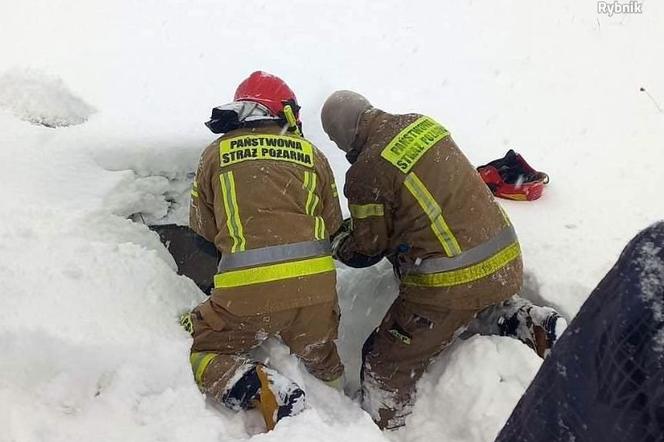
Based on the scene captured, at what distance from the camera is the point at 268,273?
2768 millimetres

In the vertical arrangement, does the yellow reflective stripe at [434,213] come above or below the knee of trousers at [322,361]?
above

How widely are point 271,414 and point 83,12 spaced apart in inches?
169

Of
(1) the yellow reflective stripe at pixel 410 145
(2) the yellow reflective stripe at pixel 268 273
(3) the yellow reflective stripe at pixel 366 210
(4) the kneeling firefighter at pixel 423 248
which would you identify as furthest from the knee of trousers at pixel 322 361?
(1) the yellow reflective stripe at pixel 410 145

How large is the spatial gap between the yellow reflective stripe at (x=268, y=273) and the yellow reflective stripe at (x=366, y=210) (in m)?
0.45

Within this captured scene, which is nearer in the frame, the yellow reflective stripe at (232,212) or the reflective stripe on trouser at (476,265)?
the yellow reflective stripe at (232,212)

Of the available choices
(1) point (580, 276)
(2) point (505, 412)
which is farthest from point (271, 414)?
(1) point (580, 276)

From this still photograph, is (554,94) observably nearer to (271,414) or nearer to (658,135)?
(658,135)

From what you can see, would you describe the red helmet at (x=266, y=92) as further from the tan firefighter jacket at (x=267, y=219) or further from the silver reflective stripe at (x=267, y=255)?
the silver reflective stripe at (x=267, y=255)

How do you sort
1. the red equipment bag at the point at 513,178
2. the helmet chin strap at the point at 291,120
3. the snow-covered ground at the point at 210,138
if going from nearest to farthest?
the snow-covered ground at the point at 210,138
the helmet chin strap at the point at 291,120
the red equipment bag at the point at 513,178

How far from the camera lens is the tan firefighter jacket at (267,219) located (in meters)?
2.77

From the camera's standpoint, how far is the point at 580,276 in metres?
3.51

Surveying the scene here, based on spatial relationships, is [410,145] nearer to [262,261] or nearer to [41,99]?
[262,261]

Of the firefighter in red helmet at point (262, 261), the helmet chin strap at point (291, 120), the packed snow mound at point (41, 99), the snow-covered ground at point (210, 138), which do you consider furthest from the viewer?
the packed snow mound at point (41, 99)

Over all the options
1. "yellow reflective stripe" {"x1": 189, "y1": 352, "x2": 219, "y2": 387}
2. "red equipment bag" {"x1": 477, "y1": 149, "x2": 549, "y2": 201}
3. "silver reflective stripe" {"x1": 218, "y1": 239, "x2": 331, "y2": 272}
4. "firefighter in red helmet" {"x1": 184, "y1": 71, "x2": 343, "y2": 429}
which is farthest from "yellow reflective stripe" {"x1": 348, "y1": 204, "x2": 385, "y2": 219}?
"red equipment bag" {"x1": 477, "y1": 149, "x2": 549, "y2": 201}
